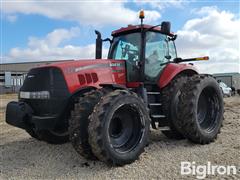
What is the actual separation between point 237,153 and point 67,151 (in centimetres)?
300

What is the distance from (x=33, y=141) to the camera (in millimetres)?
6535

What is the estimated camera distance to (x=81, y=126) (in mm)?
4359

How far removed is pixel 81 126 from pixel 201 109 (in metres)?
3.05

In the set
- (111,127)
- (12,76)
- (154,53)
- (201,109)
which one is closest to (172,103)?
(201,109)

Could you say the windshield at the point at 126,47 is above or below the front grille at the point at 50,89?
above

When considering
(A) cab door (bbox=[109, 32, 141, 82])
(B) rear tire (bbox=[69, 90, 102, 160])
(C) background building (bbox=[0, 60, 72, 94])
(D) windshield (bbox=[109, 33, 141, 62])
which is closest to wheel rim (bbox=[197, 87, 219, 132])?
(A) cab door (bbox=[109, 32, 141, 82])

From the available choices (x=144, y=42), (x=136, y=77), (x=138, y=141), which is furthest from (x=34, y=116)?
(x=144, y=42)

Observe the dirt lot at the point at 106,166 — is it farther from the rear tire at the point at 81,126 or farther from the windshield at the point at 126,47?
the windshield at the point at 126,47

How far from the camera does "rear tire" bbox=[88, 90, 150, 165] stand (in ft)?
14.0

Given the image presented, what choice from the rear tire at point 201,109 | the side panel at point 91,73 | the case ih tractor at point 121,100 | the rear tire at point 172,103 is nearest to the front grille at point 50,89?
the case ih tractor at point 121,100

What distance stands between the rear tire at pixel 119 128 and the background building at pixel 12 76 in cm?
3065

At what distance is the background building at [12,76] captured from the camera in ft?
128

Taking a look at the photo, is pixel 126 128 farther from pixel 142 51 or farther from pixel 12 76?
pixel 12 76

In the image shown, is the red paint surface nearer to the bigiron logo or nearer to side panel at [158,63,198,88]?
side panel at [158,63,198,88]
